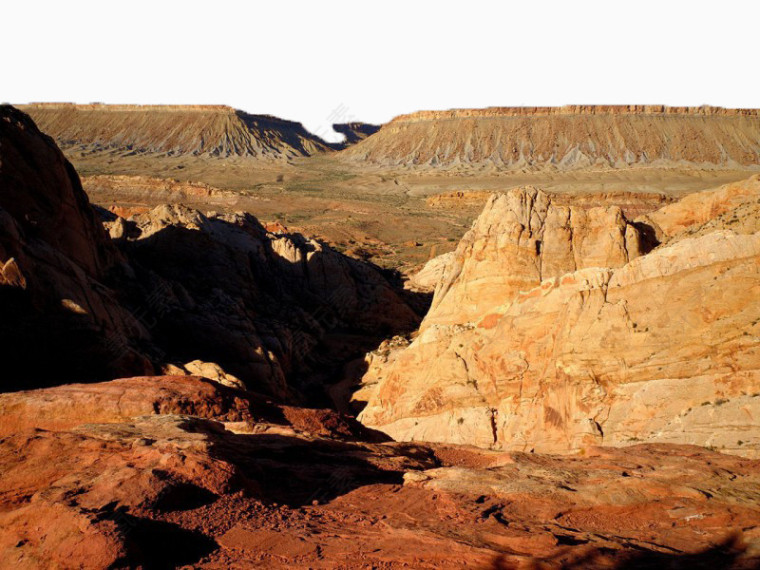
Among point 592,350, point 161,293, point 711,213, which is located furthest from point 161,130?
point 592,350

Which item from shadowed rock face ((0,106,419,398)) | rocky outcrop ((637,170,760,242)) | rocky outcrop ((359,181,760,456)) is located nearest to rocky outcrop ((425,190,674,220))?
shadowed rock face ((0,106,419,398))

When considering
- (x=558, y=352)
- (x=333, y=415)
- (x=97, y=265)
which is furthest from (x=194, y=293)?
(x=558, y=352)

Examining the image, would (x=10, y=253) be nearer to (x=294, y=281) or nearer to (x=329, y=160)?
(x=294, y=281)

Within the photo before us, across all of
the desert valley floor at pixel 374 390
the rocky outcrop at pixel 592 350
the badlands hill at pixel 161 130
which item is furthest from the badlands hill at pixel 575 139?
the rocky outcrop at pixel 592 350

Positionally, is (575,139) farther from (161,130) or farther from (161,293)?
(161,293)

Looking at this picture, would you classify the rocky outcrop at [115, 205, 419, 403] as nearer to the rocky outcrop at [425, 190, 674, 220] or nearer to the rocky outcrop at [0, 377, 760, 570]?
the rocky outcrop at [0, 377, 760, 570]

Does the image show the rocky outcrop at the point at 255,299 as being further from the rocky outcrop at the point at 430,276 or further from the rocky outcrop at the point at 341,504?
the rocky outcrop at the point at 341,504

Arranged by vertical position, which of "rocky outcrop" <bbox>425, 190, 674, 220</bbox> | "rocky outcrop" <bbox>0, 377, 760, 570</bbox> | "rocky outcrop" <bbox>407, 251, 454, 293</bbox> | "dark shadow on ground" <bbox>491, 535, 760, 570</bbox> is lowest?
"rocky outcrop" <bbox>0, 377, 760, 570</bbox>
